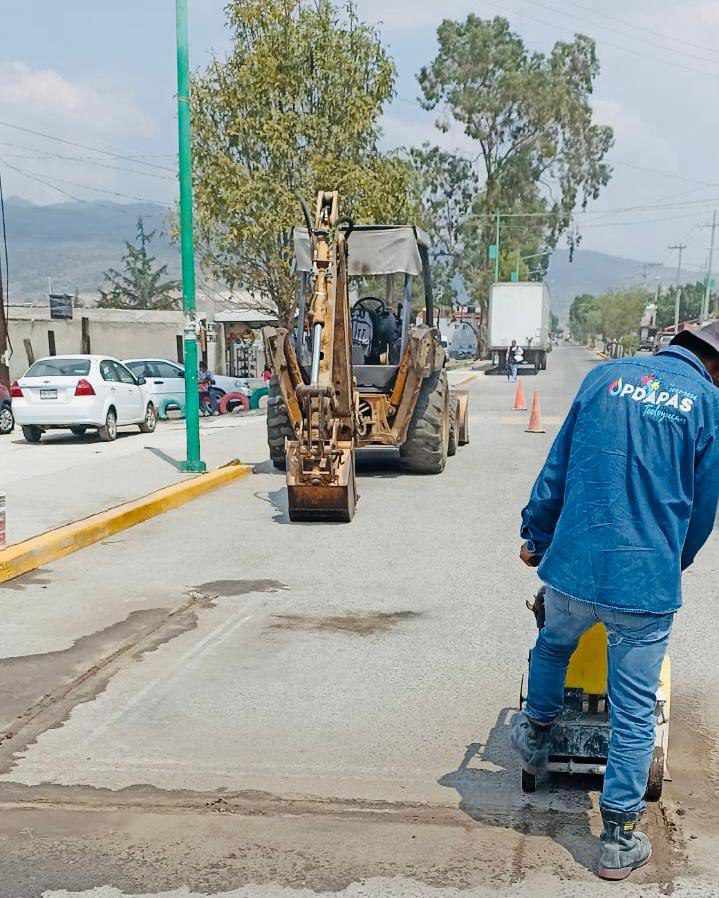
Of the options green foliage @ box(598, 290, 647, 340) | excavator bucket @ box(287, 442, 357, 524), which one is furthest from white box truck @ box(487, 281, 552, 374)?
green foliage @ box(598, 290, 647, 340)

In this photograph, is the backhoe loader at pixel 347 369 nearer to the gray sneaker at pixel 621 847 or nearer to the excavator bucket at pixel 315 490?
the excavator bucket at pixel 315 490

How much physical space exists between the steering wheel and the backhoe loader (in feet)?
0.06

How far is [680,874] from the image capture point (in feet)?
12.0

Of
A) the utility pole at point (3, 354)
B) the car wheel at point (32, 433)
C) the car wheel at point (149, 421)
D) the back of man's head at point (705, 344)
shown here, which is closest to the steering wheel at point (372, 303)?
the car wheel at point (32, 433)

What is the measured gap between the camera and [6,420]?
21.1 metres

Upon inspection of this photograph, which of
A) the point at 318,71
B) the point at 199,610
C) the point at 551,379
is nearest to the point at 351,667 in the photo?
the point at 199,610

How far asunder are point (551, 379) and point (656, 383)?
3895cm

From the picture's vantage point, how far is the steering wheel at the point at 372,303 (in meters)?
13.7

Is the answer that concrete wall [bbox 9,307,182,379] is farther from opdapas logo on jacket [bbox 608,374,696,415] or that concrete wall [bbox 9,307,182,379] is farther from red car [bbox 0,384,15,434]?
opdapas logo on jacket [bbox 608,374,696,415]

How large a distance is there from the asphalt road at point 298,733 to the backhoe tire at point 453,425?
652cm

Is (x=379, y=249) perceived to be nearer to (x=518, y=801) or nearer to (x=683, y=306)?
(x=518, y=801)

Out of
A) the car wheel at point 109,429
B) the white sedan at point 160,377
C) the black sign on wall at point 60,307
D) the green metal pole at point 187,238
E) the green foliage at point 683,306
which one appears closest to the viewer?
the green metal pole at point 187,238

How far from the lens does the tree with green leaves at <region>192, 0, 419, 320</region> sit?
21109 mm

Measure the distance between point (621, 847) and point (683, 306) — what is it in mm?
133229
